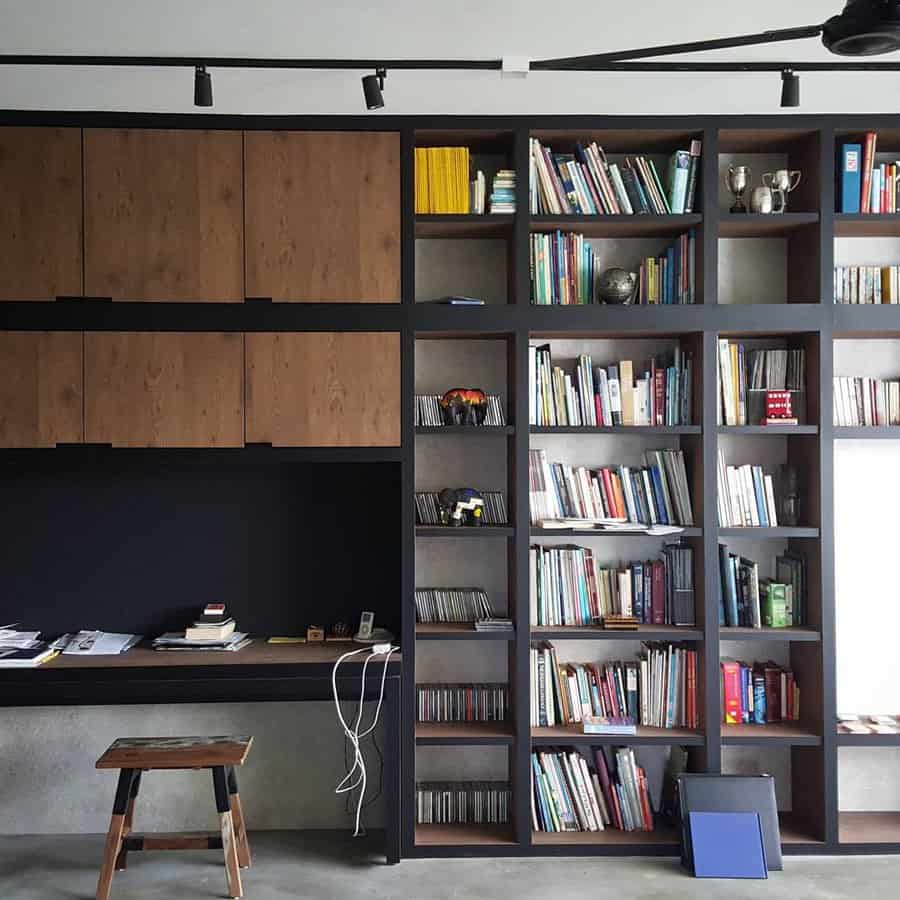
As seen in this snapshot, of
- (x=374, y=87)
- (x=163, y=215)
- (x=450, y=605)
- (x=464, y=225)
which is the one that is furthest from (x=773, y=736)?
(x=163, y=215)

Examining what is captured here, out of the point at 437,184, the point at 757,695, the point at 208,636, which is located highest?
the point at 437,184

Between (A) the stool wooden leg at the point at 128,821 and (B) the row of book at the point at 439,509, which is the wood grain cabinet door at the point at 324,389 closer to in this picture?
(B) the row of book at the point at 439,509

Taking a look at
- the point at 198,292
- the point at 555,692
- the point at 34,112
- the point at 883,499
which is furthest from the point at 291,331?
Answer: the point at 883,499

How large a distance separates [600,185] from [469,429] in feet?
3.65

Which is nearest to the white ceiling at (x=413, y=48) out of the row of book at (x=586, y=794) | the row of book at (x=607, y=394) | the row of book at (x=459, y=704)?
the row of book at (x=607, y=394)

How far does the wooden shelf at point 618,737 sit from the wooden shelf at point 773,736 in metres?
0.13

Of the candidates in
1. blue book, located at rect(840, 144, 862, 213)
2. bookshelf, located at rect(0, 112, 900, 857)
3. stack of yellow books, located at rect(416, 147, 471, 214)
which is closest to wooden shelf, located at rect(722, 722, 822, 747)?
bookshelf, located at rect(0, 112, 900, 857)

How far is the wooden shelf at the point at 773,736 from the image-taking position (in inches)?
149

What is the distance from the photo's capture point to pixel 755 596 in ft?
12.7

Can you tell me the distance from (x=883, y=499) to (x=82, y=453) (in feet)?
10.8

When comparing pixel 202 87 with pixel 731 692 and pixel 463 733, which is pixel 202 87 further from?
pixel 731 692

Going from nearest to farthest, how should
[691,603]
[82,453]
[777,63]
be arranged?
[777,63]
[82,453]
[691,603]

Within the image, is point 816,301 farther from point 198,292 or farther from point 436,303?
point 198,292

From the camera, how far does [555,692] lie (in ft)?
12.9
